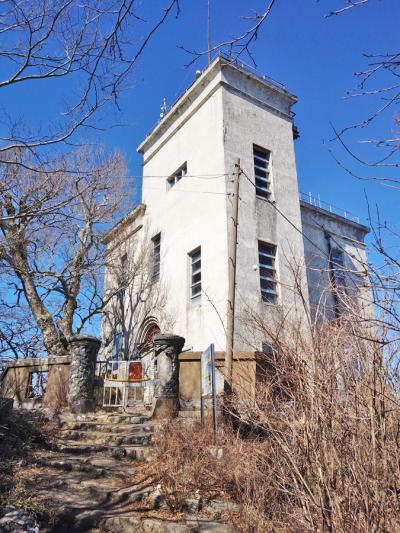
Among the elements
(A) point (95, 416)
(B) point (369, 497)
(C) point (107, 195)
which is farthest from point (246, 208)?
(B) point (369, 497)

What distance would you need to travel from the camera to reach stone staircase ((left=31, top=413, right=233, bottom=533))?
486 cm

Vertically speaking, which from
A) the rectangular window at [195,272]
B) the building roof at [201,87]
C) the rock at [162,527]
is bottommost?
the rock at [162,527]

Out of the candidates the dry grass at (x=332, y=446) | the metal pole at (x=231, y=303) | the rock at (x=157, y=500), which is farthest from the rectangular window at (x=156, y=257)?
the dry grass at (x=332, y=446)

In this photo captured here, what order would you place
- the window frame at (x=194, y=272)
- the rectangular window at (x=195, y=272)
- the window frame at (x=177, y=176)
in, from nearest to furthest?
1. the window frame at (x=194, y=272)
2. the rectangular window at (x=195, y=272)
3. the window frame at (x=177, y=176)

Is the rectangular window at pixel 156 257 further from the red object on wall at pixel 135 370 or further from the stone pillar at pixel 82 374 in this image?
the stone pillar at pixel 82 374

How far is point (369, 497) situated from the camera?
10.0ft

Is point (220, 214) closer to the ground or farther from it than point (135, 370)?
farther from it

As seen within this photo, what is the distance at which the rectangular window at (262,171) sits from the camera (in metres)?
16.5

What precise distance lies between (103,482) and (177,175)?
14.3 meters

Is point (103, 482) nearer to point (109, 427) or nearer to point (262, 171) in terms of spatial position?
point (109, 427)

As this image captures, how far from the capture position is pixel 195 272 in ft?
52.2

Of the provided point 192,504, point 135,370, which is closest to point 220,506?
point 192,504

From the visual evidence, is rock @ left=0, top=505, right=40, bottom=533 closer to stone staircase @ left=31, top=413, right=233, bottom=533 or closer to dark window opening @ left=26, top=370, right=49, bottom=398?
stone staircase @ left=31, top=413, right=233, bottom=533

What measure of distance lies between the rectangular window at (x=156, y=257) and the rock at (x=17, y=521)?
13.9m
